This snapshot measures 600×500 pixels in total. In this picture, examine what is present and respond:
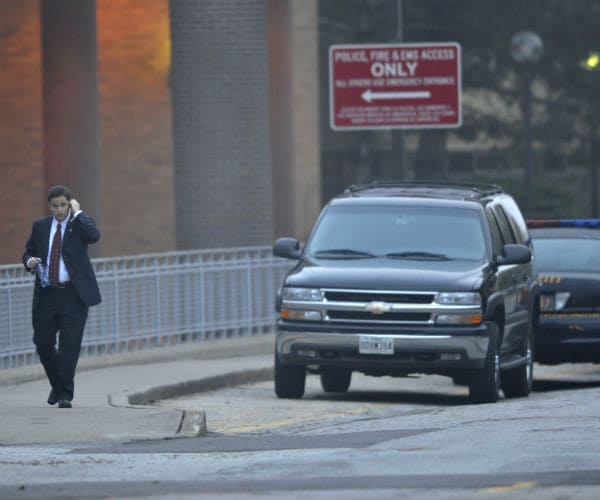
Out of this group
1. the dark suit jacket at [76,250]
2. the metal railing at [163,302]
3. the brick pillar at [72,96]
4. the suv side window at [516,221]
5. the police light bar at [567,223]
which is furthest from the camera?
the brick pillar at [72,96]

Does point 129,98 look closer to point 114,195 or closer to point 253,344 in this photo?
point 114,195

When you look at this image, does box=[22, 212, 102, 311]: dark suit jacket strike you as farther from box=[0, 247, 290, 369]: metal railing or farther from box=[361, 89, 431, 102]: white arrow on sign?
box=[361, 89, 431, 102]: white arrow on sign

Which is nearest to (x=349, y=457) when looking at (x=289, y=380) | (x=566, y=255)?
(x=289, y=380)

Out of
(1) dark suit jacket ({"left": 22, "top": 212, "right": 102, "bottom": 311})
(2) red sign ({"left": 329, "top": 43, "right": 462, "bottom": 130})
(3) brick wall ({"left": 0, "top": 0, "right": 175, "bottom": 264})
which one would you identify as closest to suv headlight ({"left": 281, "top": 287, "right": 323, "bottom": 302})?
(1) dark suit jacket ({"left": 22, "top": 212, "right": 102, "bottom": 311})

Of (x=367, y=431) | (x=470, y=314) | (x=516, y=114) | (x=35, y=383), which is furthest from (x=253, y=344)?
(x=516, y=114)

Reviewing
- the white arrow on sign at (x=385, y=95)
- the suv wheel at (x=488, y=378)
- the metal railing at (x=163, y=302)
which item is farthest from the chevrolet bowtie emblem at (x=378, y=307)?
the white arrow on sign at (x=385, y=95)

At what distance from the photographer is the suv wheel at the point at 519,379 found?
16.0m

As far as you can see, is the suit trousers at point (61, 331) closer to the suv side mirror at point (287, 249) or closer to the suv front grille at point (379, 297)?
the suv front grille at point (379, 297)

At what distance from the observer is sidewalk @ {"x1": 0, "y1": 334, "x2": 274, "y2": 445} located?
12031 millimetres

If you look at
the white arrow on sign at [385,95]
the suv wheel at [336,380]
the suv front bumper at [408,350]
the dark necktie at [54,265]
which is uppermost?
the white arrow on sign at [385,95]

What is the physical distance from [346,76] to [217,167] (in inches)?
140

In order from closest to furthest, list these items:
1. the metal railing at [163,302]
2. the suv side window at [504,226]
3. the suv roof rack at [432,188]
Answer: the suv roof rack at [432,188] → the suv side window at [504,226] → the metal railing at [163,302]

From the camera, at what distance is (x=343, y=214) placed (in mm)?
15609

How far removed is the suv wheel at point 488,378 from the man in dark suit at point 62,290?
11.0 ft
